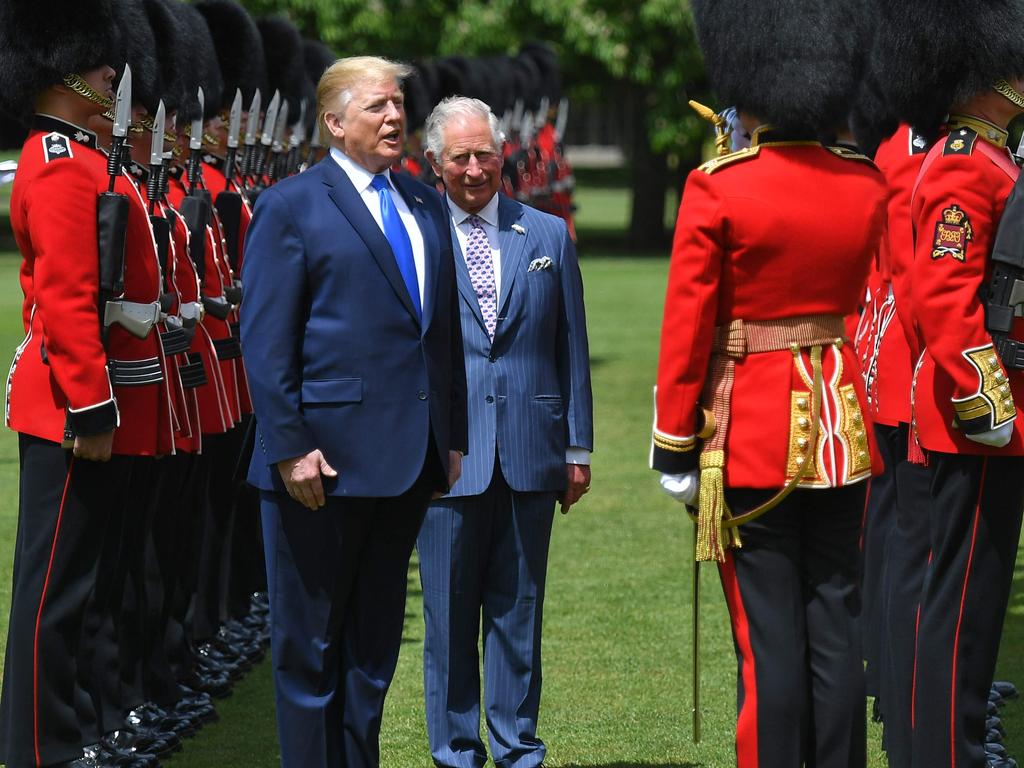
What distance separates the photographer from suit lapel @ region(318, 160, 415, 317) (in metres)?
4.21

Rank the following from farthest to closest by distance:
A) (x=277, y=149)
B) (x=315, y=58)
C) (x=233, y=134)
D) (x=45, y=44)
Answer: (x=315, y=58) → (x=277, y=149) → (x=233, y=134) → (x=45, y=44)

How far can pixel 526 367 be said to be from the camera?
5.09 metres

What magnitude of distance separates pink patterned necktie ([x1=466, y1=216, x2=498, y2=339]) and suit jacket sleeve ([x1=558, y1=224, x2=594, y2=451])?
0.68ft

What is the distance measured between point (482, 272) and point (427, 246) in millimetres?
775

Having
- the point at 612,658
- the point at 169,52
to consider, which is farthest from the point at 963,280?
the point at 169,52

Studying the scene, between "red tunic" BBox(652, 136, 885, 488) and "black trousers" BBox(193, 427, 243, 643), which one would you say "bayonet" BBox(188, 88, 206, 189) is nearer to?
"black trousers" BBox(193, 427, 243, 643)

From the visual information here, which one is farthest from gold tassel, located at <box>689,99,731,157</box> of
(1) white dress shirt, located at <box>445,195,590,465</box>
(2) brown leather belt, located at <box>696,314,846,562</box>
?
(1) white dress shirt, located at <box>445,195,590,465</box>

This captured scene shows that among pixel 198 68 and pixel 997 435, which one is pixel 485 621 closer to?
pixel 997 435

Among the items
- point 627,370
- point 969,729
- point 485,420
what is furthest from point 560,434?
point 627,370

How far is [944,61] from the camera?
4562mm

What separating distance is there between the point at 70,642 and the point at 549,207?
1058 centimetres

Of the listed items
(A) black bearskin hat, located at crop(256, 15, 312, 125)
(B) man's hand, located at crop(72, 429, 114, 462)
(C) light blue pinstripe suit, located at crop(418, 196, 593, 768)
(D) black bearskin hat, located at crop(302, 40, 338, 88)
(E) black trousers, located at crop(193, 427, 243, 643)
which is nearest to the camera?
(B) man's hand, located at crop(72, 429, 114, 462)

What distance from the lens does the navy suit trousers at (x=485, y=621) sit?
197 inches

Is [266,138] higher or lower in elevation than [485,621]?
higher
